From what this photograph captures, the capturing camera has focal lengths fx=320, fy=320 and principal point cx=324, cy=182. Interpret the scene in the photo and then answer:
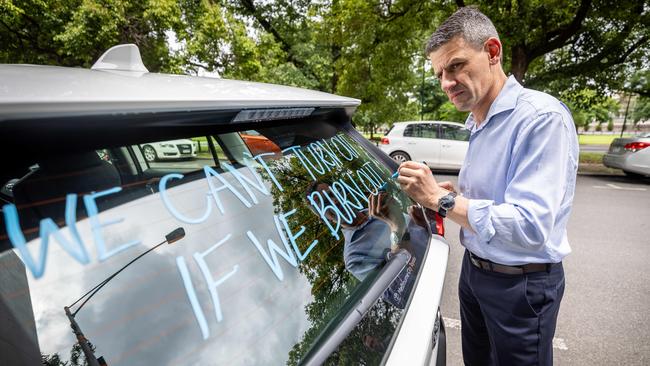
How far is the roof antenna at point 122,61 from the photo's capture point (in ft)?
3.95

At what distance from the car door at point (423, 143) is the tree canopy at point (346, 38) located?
2945 mm

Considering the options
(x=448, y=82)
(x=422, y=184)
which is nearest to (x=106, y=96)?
(x=422, y=184)

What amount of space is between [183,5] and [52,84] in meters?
11.8

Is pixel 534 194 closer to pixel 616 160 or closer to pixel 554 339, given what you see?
pixel 554 339

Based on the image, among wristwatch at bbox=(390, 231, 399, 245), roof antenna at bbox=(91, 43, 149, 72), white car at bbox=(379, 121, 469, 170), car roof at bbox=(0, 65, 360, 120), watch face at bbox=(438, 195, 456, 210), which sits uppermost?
roof antenna at bbox=(91, 43, 149, 72)

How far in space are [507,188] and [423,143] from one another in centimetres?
857

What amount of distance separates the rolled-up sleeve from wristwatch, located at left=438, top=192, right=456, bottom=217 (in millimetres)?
64

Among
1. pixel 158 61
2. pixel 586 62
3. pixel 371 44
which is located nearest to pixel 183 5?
pixel 158 61

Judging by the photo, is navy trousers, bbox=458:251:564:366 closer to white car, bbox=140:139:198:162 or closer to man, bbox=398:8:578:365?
man, bbox=398:8:578:365

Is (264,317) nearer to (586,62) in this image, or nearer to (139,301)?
(139,301)

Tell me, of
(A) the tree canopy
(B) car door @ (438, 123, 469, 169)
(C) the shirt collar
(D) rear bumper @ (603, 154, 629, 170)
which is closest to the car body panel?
(C) the shirt collar

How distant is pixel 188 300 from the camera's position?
2.31ft

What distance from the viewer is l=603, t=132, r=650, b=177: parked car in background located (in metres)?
7.40

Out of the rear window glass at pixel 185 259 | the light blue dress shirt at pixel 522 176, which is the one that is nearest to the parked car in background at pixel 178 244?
the rear window glass at pixel 185 259
